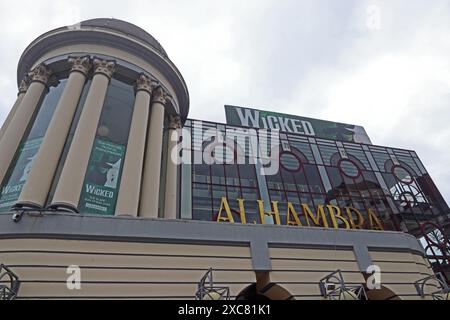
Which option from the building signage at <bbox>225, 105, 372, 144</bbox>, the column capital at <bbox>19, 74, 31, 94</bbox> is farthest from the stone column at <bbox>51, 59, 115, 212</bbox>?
the building signage at <bbox>225, 105, 372, 144</bbox>

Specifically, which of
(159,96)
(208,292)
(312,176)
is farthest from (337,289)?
(312,176)

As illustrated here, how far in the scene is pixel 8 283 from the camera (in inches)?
356

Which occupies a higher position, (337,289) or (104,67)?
(104,67)

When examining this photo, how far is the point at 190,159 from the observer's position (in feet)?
89.8

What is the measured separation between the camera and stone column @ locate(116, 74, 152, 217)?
1345 cm

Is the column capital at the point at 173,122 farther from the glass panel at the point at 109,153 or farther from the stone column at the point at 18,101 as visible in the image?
the stone column at the point at 18,101

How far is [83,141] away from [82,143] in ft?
0.44

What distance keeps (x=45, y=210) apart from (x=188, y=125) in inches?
783

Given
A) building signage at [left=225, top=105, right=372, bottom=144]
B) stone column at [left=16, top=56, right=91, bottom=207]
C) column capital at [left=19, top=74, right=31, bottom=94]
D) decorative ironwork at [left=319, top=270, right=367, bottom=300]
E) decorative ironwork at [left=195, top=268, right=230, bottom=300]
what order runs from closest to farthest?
decorative ironwork at [left=195, top=268, right=230, bottom=300] < decorative ironwork at [left=319, top=270, right=367, bottom=300] < stone column at [left=16, top=56, right=91, bottom=207] < column capital at [left=19, top=74, right=31, bottom=94] < building signage at [left=225, top=105, right=372, bottom=144]

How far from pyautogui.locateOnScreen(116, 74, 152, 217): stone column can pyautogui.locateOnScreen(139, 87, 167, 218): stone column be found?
26.4 inches

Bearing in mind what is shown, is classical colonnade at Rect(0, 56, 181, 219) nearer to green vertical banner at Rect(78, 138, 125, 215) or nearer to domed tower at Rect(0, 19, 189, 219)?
domed tower at Rect(0, 19, 189, 219)

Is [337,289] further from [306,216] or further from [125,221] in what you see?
[306,216]
